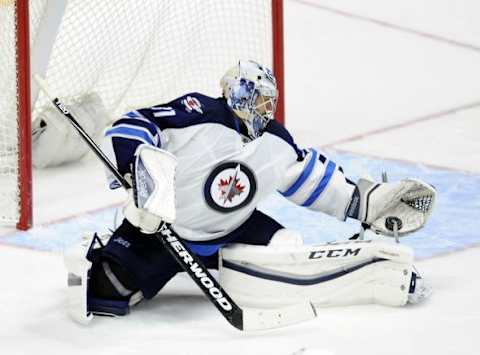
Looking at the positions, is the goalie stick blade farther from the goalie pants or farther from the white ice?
the goalie pants

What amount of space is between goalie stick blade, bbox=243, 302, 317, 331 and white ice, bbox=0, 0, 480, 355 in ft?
0.08

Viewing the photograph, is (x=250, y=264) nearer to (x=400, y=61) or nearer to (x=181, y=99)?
(x=181, y=99)

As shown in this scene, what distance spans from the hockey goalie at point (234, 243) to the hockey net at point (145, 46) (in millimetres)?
1353

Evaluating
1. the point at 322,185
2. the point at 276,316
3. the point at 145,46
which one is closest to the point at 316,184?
the point at 322,185

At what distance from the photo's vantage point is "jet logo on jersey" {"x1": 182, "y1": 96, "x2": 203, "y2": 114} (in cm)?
426

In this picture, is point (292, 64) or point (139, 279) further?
point (292, 64)

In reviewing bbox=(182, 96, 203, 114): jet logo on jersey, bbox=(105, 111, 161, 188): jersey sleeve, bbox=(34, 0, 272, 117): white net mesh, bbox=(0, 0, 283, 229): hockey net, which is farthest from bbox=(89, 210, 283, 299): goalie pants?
bbox=(34, 0, 272, 117): white net mesh

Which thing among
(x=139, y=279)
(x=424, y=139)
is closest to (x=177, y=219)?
(x=139, y=279)

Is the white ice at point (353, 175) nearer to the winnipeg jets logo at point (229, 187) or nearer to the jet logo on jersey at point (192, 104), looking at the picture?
the winnipeg jets logo at point (229, 187)

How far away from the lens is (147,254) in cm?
428

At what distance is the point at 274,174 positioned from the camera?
4.35m

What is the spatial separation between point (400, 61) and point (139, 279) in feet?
9.76

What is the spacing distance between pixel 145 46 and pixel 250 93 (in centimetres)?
158

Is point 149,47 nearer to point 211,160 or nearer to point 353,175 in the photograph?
point 353,175
